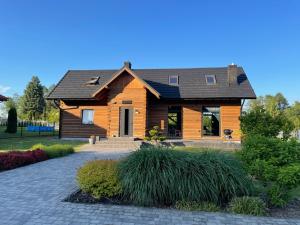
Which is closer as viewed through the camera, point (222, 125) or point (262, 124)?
point (262, 124)

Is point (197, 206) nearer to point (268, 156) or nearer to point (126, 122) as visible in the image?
point (268, 156)

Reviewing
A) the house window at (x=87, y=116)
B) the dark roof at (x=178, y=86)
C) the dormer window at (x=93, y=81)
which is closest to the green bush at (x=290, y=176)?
the dark roof at (x=178, y=86)

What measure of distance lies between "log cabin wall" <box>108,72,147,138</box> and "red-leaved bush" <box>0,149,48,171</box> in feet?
26.0

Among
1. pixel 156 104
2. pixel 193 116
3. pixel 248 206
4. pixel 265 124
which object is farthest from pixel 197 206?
pixel 156 104

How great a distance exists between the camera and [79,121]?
20344mm

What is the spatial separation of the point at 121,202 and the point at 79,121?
1574 centimetres

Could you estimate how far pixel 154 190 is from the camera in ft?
17.2

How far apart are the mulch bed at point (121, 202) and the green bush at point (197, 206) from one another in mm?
1049

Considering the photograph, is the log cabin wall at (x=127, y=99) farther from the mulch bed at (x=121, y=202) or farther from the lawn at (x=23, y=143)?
the mulch bed at (x=121, y=202)

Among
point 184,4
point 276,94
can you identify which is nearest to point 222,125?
point 184,4

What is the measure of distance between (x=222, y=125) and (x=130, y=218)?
15608 mm

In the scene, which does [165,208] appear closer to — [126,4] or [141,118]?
[126,4]

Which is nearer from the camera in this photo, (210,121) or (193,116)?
(193,116)

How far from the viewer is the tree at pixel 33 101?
58375mm
